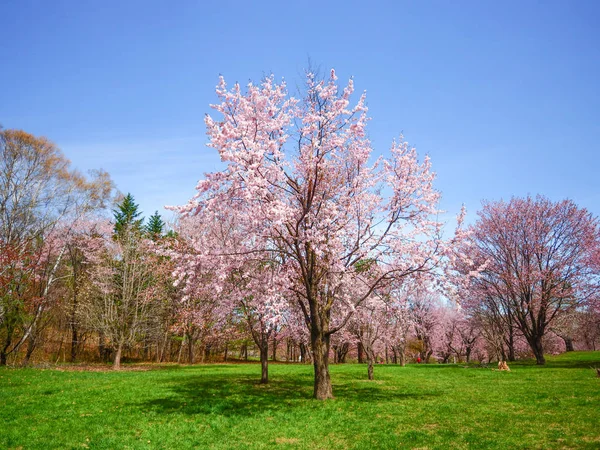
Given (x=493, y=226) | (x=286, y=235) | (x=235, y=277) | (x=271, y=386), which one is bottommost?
(x=271, y=386)

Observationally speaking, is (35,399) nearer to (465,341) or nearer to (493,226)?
(493,226)

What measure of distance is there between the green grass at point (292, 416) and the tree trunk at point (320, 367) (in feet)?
1.56

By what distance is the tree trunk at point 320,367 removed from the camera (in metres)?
14.2

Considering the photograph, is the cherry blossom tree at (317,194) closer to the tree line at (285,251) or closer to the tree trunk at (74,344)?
the tree line at (285,251)

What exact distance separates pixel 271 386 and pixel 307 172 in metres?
10.8

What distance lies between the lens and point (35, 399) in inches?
519

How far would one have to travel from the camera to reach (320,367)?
14.3m

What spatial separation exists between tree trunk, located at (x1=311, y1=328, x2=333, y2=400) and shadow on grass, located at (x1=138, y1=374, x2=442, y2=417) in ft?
1.54

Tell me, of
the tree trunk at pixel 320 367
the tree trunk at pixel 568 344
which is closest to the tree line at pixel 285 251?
the tree trunk at pixel 320 367

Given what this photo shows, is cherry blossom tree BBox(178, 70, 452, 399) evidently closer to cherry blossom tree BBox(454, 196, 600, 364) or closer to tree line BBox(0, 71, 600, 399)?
tree line BBox(0, 71, 600, 399)

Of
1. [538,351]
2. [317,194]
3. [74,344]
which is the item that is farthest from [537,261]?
[74,344]

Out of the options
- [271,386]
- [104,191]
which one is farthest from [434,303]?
[104,191]

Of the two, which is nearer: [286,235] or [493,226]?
[286,235]

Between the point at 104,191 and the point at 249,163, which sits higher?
the point at 104,191
